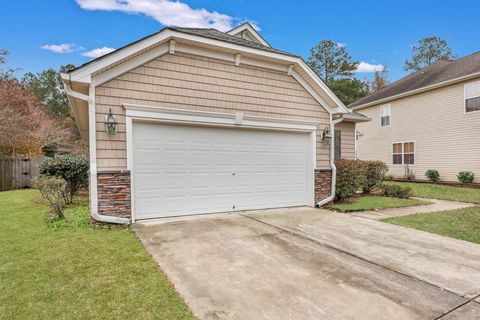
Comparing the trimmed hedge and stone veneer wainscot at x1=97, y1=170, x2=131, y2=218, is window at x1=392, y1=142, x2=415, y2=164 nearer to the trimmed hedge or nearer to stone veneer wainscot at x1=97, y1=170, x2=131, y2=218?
stone veneer wainscot at x1=97, y1=170, x2=131, y2=218

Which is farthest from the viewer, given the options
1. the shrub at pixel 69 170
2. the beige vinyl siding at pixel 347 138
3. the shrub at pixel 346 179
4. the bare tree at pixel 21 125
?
the bare tree at pixel 21 125

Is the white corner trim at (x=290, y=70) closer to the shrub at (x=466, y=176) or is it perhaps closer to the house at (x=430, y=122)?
the house at (x=430, y=122)

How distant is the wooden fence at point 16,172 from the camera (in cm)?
1311

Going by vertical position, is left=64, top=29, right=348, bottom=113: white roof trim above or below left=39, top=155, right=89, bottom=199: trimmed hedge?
above

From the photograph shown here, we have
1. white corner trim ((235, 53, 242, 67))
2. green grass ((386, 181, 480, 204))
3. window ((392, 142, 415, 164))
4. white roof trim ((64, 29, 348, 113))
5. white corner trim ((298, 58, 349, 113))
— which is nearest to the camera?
white roof trim ((64, 29, 348, 113))

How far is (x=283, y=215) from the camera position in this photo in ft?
22.4

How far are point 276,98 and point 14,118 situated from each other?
16.1 meters

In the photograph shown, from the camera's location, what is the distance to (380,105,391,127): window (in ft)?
56.6

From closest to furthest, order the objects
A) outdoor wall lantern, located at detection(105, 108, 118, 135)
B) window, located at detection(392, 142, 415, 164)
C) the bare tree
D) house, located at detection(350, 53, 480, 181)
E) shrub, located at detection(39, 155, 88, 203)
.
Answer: outdoor wall lantern, located at detection(105, 108, 118, 135) → shrub, located at detection(39, 155, 88, 203) → house, located at detection(350, 53, 480, 181) → the bare tree → window, located at detection(392, 142, 415, 164)

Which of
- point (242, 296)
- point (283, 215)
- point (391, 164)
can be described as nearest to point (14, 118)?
point (283, 215)

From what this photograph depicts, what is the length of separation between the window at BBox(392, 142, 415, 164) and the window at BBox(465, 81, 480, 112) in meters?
3.30

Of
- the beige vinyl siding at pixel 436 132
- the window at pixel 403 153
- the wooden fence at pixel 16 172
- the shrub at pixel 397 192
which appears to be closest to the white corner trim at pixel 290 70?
the shrub at pixel 397 192

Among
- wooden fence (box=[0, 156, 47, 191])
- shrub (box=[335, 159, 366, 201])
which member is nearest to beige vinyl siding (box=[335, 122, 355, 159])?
shrub (box=[335, 159, 366, 201])

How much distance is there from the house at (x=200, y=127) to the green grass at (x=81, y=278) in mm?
1063
